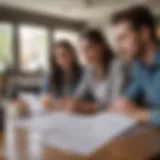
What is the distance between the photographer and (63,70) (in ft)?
3.38

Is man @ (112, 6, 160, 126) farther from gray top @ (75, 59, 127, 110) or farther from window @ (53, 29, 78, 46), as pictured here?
window @ (53, 29, 78, 46)

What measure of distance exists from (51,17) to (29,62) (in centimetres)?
20

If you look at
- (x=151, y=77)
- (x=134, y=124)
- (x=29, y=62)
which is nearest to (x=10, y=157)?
(x=134, y=124)

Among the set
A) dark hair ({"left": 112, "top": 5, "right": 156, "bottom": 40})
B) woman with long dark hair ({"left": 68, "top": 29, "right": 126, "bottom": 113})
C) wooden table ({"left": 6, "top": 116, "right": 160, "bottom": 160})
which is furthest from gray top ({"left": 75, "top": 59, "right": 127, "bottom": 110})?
wooden table ({"left": 6, "top": 116, "right": 160, "bottom": 160})

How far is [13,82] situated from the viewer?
875mm

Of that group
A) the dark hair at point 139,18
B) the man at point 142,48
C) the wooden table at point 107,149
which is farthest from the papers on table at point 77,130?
the dark hair at point 139,18

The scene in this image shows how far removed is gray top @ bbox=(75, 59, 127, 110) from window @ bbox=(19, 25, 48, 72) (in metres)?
0.19

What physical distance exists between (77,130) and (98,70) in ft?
1.81

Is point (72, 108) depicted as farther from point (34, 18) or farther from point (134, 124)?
point (34, 18)

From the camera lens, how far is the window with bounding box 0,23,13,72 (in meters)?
0.95

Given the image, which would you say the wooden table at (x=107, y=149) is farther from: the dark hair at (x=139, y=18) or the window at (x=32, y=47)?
the window at (x=32, y=47)

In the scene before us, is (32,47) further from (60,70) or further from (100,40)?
(100,40)

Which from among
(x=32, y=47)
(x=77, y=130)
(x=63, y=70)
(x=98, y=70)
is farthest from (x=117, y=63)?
(x=77, y=130)

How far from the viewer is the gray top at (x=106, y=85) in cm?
91
